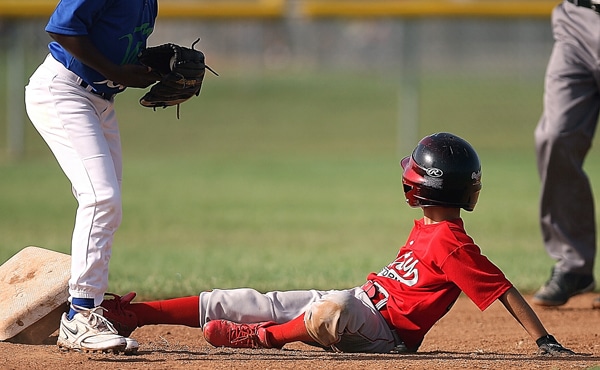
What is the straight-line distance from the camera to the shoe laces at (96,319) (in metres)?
4.15

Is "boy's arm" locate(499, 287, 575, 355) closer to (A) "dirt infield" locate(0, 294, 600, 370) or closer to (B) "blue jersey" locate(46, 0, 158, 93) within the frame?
(A) "dirt infield" locate(0, 294, 600, 370)

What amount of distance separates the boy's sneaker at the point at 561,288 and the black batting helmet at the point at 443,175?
1952mm

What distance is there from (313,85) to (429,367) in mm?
26360

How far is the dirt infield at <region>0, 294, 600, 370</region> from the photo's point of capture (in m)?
3.96

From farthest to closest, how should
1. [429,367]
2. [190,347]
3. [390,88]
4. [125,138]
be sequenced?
1. [390,88]
2. [125,138]
3. [190,347]
4. [429,367]

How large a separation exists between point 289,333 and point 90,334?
858mm

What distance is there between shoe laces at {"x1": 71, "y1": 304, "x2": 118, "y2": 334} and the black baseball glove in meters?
1.05

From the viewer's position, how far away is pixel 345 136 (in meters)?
21.1

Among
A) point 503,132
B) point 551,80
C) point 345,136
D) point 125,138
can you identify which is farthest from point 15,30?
point 551,80

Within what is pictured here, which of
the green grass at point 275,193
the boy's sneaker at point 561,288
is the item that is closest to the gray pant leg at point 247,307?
the green grass at point 275,193

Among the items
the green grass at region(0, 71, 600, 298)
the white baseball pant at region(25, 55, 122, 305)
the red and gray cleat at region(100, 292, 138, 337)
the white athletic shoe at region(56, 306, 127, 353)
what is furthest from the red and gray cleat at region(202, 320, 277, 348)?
→ the green grass at region(0, 71, 600, 298)

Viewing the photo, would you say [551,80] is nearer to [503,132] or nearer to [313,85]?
[503,132]

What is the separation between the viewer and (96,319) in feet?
13.7

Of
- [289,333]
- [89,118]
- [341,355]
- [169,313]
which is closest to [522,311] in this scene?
[341,355]
